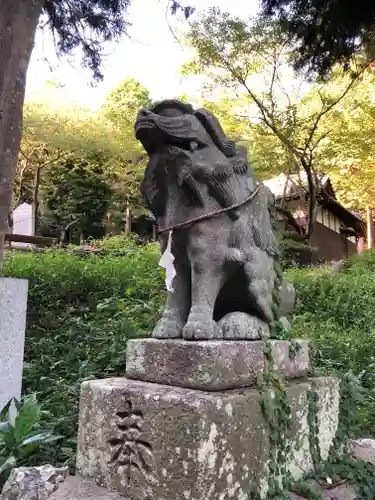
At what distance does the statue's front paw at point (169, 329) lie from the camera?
1.93 meters

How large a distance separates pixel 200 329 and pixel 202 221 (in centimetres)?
44

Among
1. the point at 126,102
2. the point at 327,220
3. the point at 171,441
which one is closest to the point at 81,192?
the point at 126,102

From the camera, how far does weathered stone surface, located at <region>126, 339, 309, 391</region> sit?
171 cm

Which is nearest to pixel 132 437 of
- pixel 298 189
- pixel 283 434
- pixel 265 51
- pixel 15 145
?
pixel 283 434

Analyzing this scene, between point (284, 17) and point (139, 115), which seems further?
point (284, 17)

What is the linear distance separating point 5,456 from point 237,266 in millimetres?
1447

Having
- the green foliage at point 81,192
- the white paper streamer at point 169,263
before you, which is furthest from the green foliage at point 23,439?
the green foliage at point 81,192

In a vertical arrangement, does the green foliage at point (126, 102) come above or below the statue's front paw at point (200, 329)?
above

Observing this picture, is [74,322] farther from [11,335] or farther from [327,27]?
[327,27]

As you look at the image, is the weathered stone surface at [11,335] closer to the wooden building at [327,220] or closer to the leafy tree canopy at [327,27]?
the leafy tree canopy at [327,27]

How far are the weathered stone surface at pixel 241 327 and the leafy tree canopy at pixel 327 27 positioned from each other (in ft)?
19.7

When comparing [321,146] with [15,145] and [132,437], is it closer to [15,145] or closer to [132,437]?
[15,145]

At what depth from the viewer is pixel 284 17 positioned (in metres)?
7.35

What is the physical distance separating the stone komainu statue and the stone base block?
29 centimetres
